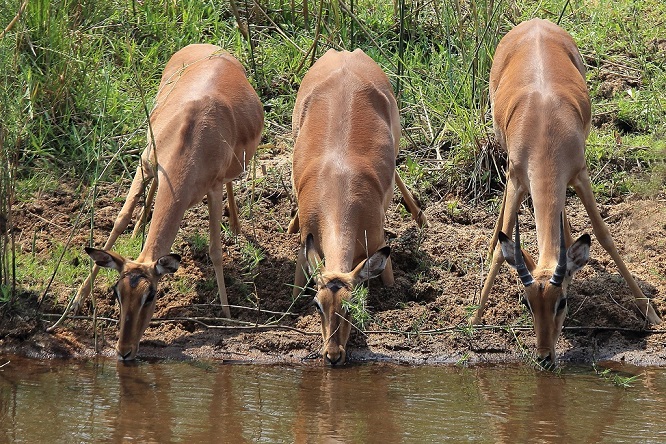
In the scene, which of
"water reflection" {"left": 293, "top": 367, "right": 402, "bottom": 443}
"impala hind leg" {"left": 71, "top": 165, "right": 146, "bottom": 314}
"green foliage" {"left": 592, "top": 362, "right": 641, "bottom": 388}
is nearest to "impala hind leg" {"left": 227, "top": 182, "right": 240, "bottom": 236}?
"impala hind leg" {"left": 71, "top": 165, "right": 146, "bottom": 314}

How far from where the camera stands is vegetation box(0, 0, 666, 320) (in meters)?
10.0

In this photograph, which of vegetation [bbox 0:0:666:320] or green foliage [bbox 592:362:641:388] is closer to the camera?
green foliage [bbox 592:362:641:388]

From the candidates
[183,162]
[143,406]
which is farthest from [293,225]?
[143,406]

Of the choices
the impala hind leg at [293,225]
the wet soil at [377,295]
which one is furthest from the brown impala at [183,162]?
the impala hind leg at [293,225]

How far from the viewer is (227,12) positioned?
486 inches

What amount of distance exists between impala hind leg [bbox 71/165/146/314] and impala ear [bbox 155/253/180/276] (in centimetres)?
81

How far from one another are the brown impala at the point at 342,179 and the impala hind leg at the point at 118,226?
3.85 feet

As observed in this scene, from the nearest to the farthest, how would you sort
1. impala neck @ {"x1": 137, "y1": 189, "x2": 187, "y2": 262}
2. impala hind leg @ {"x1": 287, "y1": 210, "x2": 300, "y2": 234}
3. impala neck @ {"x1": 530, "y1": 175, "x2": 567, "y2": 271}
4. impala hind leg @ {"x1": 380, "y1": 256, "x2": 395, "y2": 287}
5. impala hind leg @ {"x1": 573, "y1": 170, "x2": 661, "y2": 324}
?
impala neck @ {"x1": 530, "y1": 175, "x2": 567, "y2": 271} < impala neck @ {"x1": 137, "y1": 189, "x2": 187, "y2": 262} < impala hind leg @ {"x1": 573, "y1": 170, "x2": 661, "y2": 324} < impala hind leg @ {"x1": 380, "y1": 256, "x2": 395, "y2": 287} < impala hind leg @ {"x1": 287, "y1": 210, "x2": 300, "y2": 234}

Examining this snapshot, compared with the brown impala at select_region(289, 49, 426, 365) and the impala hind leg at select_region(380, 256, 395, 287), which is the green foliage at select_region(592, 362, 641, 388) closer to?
the brown impala at select_region(289, 49, 426, 365)

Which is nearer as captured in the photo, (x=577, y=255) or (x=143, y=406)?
(x=143, y=406)

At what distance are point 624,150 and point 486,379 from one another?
3487 mm

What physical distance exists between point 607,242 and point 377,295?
5.74ft

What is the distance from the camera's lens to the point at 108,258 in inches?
302

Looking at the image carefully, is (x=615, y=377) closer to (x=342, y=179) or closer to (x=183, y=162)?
(x=342, y=179)
